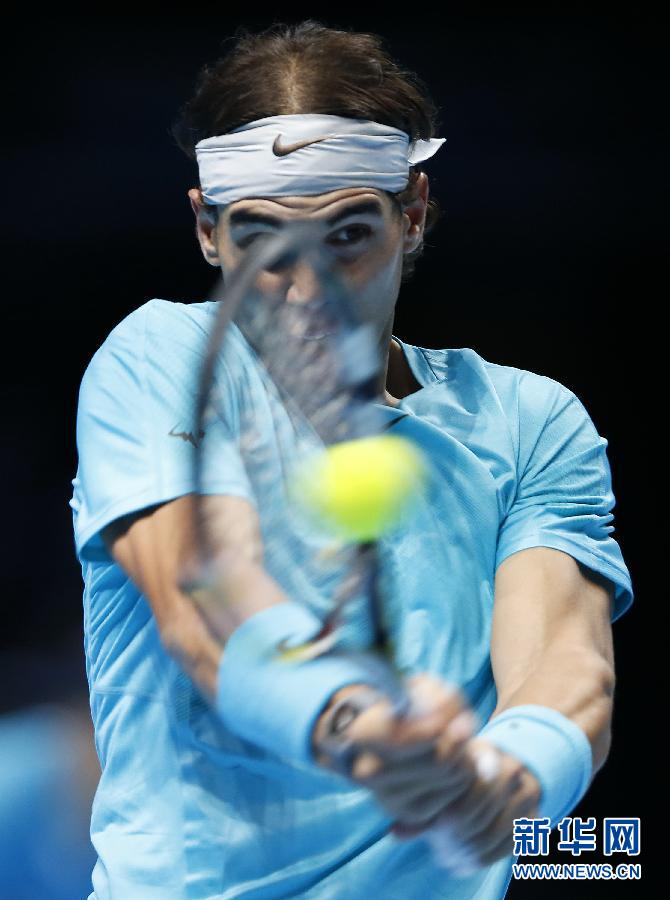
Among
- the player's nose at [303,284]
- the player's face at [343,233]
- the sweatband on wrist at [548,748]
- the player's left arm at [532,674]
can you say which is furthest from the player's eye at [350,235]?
the sweatband on wrist at [548,748]

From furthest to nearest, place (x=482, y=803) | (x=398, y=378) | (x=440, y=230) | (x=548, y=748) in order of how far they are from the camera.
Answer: (x=440, y=230) → (x=398, y=378) → (x=548, y=748) → (x=482, y=803)

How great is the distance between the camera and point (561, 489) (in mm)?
1433

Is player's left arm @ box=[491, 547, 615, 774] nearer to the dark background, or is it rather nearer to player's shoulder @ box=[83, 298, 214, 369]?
player's shoulder @ box=[83, 298, 214, 369]

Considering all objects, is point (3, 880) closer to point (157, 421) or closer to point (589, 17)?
point (157, 421)

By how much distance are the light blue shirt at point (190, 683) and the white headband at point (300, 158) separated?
140 mm

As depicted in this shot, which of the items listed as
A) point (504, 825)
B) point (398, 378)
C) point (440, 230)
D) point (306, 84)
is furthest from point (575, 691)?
point (440, 230)

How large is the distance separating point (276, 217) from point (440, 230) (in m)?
0.95

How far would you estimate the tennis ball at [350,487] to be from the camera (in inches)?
47.6

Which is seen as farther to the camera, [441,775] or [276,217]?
[276,217]

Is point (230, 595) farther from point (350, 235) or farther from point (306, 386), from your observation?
point (350, 235)

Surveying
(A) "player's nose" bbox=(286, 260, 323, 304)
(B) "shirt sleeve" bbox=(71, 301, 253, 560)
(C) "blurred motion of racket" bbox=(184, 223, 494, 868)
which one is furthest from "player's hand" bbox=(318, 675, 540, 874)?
(A) "player's nose" bbox=(286, 260, 323, 304)

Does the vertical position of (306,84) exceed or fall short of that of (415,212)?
it exceeds it

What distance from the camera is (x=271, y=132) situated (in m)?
1.41

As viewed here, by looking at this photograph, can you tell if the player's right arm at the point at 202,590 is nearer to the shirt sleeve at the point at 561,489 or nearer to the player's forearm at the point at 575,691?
the player's forearm at the point at 575,691
